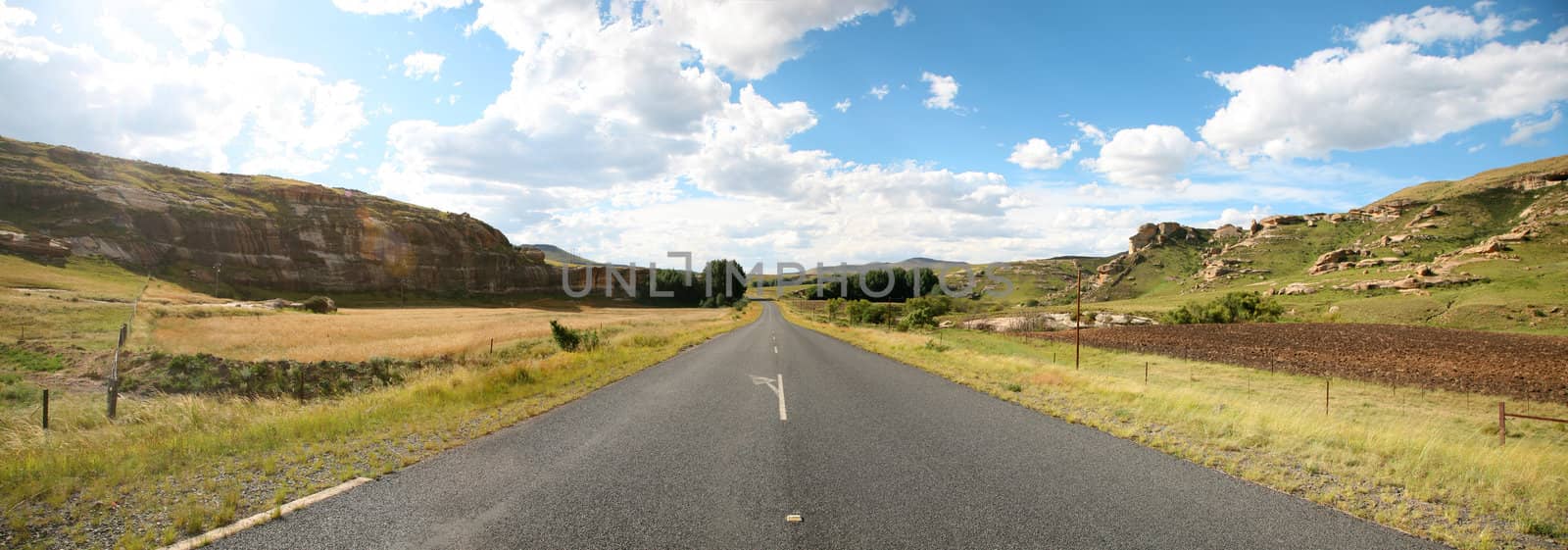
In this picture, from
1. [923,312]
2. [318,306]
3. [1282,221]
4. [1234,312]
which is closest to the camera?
[1234,312]

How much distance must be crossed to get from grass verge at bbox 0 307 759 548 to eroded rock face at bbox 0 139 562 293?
86.7 m

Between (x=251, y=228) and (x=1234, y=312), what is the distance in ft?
446

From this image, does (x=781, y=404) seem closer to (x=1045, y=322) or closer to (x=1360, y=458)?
(x=1360, y=458)

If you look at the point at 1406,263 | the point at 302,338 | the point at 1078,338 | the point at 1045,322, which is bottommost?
the point at 1045,322

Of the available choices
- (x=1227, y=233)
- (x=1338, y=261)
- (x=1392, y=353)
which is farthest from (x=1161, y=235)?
(x=1392, y=353)

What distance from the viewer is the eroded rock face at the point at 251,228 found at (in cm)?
6994

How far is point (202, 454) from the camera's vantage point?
702 centimetres

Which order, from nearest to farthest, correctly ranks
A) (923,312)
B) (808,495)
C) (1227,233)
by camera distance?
(808,495) < (923,312) < (1227,233)

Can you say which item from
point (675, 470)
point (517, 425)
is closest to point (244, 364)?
point (517, 425)

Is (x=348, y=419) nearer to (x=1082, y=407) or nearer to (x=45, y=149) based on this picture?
(x=1082, y=407)

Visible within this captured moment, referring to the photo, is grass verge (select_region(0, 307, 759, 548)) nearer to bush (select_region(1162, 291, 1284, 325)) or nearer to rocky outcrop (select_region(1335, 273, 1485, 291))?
bush (select_region(1162, 291, 1284, 325))

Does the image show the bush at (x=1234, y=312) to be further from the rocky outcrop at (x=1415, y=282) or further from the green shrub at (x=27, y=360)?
the green shrub at (x=27, y=360)

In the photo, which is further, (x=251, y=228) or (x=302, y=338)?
(x=251, y=228)

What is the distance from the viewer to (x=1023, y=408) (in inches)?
445
